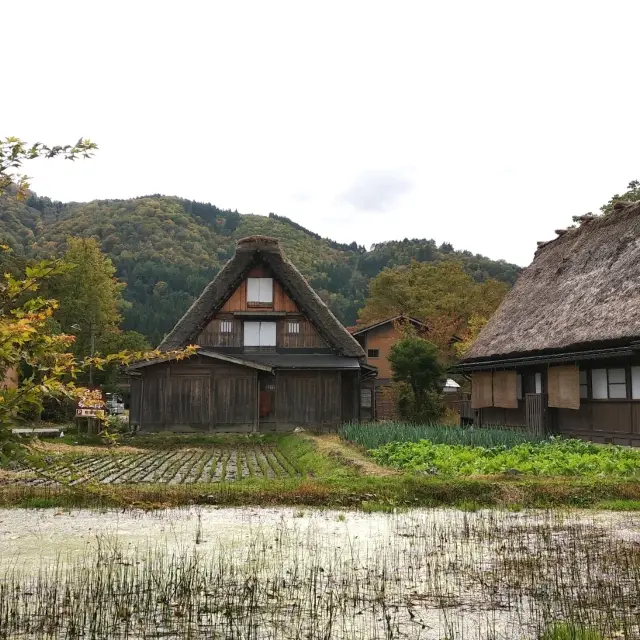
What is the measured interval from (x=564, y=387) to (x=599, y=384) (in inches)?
36.1

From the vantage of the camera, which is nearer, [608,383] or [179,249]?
[608,383]

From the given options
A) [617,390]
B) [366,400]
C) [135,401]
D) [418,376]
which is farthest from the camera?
[366,400]

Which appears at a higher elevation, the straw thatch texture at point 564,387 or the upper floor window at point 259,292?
the upper floor window at point 259,292

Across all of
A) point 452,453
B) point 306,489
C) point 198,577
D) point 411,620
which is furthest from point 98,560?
point 452,453

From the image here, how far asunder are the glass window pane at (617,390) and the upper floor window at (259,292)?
13216mm

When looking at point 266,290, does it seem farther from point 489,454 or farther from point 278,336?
point 489,454

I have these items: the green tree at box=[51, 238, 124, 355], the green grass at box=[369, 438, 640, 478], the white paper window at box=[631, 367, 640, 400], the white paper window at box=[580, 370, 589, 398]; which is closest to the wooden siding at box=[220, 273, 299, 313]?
the green tree at box=[51, 238, 124, 355]

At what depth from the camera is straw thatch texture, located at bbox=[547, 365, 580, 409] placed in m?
17.0

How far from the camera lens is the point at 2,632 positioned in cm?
406

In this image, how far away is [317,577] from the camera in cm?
532

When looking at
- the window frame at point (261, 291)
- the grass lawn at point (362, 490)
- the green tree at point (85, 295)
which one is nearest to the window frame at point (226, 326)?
the window frame at point (261, 291)

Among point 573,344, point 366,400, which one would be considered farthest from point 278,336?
point 573,344

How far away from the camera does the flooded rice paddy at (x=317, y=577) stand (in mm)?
4246

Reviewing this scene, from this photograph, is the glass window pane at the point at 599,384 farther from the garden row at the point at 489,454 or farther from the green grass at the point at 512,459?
the green grass at the point at 512,459
